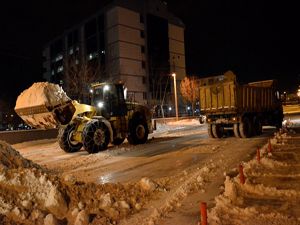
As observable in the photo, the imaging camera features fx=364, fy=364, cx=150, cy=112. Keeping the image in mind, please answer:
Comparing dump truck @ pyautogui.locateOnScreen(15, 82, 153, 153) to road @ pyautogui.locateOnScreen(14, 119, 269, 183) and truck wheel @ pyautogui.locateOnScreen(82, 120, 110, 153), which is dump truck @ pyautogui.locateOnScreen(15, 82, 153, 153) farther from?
road @ pyautogui.locateOnScreen(14, 119, 269, 183)

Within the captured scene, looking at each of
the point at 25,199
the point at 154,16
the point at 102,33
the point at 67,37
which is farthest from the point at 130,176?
the point at 67,37

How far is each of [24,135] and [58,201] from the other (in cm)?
1859

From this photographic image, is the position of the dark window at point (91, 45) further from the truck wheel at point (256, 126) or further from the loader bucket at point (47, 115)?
the loader bucket at point (47, 115)

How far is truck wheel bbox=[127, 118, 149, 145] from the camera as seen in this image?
18.8 meters

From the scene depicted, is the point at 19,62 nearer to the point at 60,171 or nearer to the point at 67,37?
the point at 67,37

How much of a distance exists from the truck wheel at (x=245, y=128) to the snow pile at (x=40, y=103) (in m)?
9.33

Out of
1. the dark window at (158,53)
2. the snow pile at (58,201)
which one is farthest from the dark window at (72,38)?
the snow pile at (58,201)

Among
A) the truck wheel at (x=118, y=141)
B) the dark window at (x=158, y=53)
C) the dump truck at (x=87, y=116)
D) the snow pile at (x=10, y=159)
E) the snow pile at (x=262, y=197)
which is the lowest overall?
the snow pile at (x=262, y=197)

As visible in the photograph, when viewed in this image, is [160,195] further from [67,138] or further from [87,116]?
[67,138]

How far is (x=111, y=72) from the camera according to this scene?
6300cm

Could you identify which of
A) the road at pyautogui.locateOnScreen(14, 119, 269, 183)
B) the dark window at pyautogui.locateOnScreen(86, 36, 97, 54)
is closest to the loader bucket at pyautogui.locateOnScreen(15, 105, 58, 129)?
the road at pyautogui.locateOnScreen(14, 119, 269, 183)

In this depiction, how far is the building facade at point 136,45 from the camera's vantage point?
63594 millimetres

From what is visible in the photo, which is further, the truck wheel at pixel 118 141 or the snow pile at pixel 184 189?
the truck wheel at pixel 118 141

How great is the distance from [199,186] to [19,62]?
224 feet
